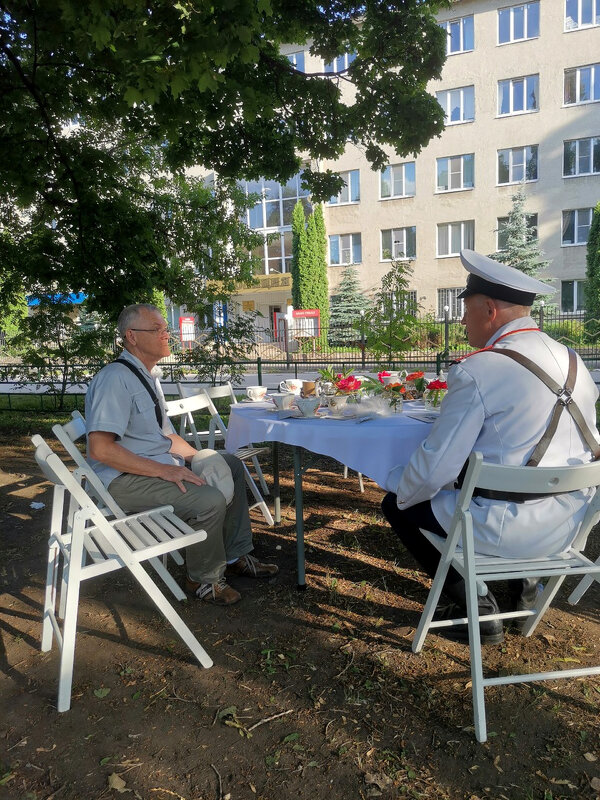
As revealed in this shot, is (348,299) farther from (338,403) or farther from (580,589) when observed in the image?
(580,589)

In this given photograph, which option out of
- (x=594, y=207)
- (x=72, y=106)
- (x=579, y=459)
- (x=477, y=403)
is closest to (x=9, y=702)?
(x=477, y=403)

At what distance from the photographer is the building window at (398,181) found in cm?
2828

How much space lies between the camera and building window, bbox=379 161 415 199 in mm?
28281

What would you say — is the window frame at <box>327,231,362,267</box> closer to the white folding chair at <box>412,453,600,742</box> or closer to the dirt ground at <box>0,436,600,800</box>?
the dirt ground at <box>0,436,600,800</box>

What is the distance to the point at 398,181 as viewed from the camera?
2867 cm

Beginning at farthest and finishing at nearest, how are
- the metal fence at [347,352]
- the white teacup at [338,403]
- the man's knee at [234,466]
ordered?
1. the metal fence at [347,352]
2. the man's knee at [234,466]
3. the white teacup at [338,403]

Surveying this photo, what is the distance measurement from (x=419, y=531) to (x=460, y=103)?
96.0ft

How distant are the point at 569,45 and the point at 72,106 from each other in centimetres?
2533

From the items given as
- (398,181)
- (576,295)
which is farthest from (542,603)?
(398,181)

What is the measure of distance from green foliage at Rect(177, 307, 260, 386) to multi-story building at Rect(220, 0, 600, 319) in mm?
13934

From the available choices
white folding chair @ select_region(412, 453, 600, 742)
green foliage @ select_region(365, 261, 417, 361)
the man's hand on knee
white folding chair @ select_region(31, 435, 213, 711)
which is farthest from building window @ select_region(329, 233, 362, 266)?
white folding chair @ select_region(412, 453, 600, 742)

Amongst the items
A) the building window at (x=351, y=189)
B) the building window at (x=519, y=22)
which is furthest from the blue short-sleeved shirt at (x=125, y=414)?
the building window at (x=519, y=22)

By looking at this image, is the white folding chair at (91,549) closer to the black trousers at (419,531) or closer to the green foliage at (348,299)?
the black trousers at (419,531)

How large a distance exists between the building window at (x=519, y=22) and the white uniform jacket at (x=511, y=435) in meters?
29.1
